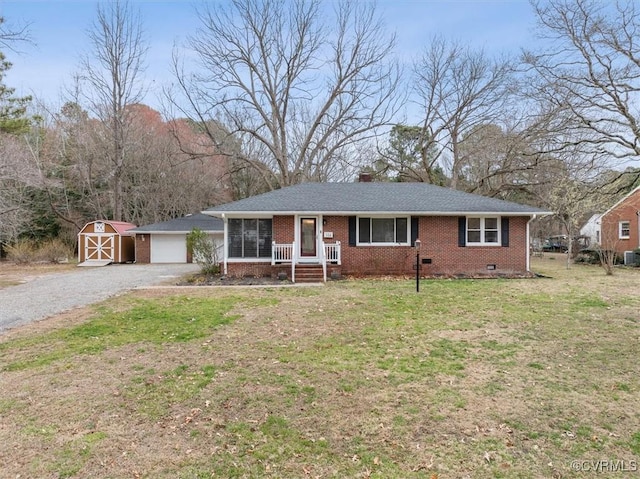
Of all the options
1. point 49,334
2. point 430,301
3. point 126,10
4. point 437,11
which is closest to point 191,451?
point 49,334

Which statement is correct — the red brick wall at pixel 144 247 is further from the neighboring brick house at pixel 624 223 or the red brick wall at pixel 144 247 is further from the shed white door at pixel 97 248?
the neighboring brick house at pixel 624 223

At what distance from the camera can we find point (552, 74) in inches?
753

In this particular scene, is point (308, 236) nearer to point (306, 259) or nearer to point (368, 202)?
point (306, 259)

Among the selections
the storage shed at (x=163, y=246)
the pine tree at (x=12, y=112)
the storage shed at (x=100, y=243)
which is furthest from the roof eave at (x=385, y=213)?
the pine tree at (x=12, y=112)

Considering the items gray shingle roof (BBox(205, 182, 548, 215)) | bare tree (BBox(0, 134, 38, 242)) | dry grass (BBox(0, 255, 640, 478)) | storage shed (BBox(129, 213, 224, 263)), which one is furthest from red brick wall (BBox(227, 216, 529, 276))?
bare tree (BBox(0, 134, 38, 242))

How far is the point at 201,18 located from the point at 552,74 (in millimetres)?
21558

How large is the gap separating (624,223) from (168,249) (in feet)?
86.3

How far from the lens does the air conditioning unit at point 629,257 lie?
19531 mm

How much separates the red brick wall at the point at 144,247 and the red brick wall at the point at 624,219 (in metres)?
25.2

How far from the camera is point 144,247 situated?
23203 millimetres

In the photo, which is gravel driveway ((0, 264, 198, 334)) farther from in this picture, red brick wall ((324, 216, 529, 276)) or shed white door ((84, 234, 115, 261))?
shed white door ((84, 234, 115, 261))

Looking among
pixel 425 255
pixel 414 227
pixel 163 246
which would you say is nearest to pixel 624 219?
pixel 425 255

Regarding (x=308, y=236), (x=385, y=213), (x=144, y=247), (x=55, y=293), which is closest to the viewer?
(x=55, y=293)

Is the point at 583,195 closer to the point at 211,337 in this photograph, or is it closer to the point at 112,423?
the point at 211,337
